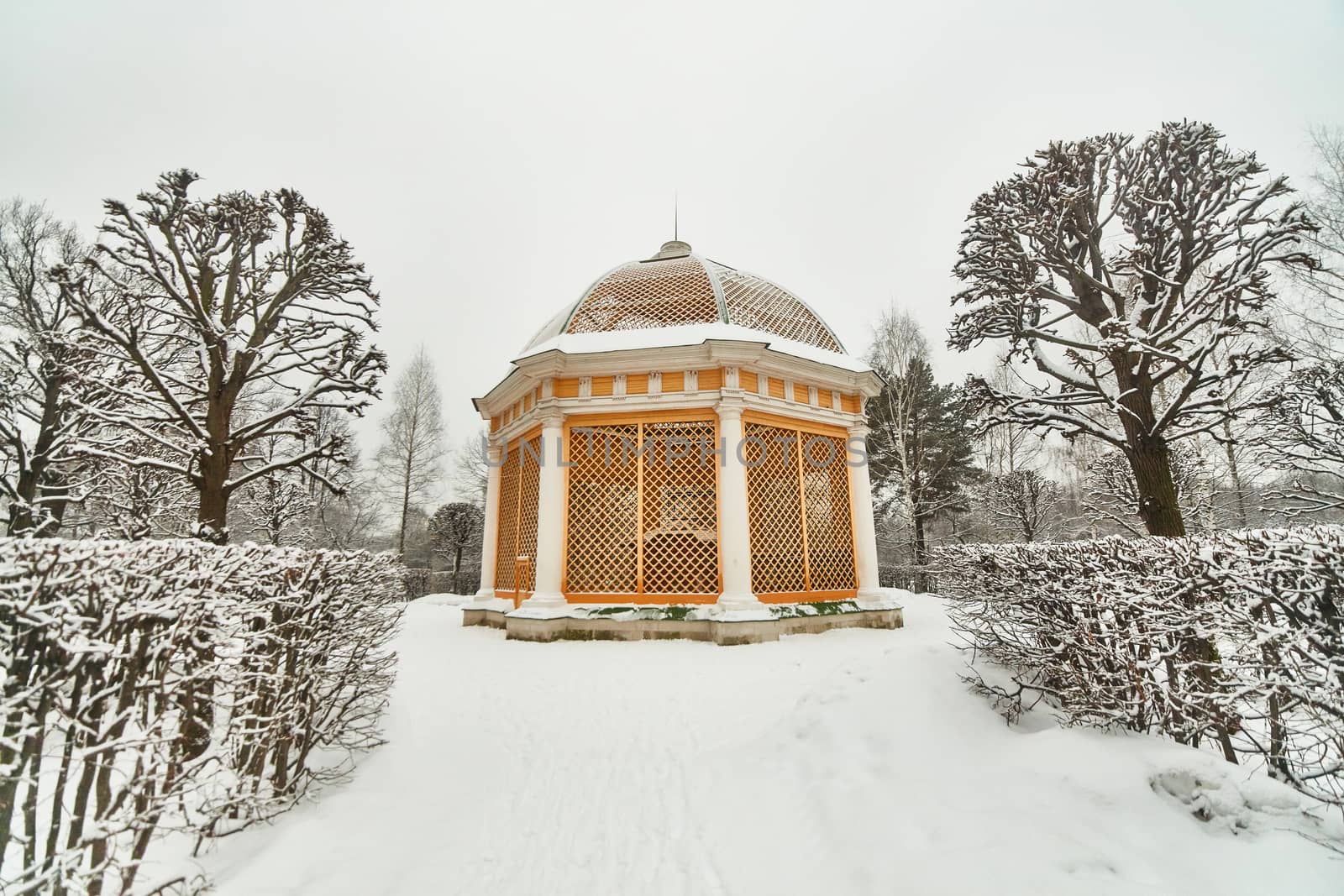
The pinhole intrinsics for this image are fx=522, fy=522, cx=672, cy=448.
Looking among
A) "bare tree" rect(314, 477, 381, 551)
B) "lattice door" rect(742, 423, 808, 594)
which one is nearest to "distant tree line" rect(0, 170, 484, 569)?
"lattice door" rect(742, 423, 808, 594)

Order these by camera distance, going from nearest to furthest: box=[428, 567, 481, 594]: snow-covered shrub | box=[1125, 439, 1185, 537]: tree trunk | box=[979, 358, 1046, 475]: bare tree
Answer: box=[1125, 439, 1185, 537]: tree trunk → box=[428, 567, 481, 594]: snow-covered shrub → box=[979, 358, 1046, 475]: bare tree

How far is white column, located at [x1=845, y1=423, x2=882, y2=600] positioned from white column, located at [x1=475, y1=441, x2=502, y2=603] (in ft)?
25.3

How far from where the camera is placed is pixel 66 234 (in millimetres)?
10969

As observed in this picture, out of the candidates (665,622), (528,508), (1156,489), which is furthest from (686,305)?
(1156,489)

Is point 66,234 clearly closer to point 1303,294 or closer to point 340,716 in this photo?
point 340,716

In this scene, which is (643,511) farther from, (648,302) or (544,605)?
(648,302)

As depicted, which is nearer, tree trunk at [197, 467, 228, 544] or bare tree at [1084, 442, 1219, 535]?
tree trunk at [197, 467, 228, 544]

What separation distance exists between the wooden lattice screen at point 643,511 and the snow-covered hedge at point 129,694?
20.0ft

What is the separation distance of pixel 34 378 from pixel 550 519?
33.0 feet

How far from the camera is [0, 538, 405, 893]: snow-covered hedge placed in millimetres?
1805

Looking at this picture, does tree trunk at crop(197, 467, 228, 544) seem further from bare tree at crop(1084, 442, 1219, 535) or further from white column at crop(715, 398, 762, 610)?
bare tree at crop(1084, 442, 1219, 535)

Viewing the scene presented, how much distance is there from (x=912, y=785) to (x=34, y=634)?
4054 mm

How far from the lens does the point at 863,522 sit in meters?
10.5

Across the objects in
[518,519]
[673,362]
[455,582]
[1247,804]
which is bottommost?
[1247,804]
